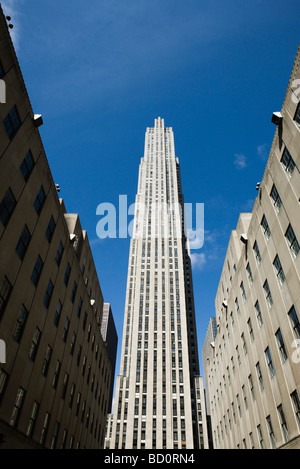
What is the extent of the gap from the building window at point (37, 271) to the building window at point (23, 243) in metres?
2.20

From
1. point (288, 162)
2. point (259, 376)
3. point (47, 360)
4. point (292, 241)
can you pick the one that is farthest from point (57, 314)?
point (288, 162)

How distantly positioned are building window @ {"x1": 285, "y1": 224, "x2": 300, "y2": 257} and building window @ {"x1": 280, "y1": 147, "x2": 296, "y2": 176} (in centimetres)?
408

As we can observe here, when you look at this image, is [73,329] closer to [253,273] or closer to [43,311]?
[43,311]

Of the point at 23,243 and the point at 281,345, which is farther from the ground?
the point at 23,243

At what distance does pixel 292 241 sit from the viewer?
2272cm

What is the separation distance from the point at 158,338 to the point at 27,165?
84180 mm

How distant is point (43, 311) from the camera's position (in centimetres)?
2569

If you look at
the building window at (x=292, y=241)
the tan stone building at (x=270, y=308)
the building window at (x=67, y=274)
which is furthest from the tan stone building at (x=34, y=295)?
the building window at (x=292, y=241)

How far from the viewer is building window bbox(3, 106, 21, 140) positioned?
20453mm

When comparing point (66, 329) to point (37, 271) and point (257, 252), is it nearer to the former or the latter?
point (37, 271)

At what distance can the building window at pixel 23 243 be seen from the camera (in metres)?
22.0

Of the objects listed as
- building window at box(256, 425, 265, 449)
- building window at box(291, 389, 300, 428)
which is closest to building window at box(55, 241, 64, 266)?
building window at box(291, 389, 300, 428)

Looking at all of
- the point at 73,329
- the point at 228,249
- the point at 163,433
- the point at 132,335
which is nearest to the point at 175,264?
Answer: the point at 132,335
